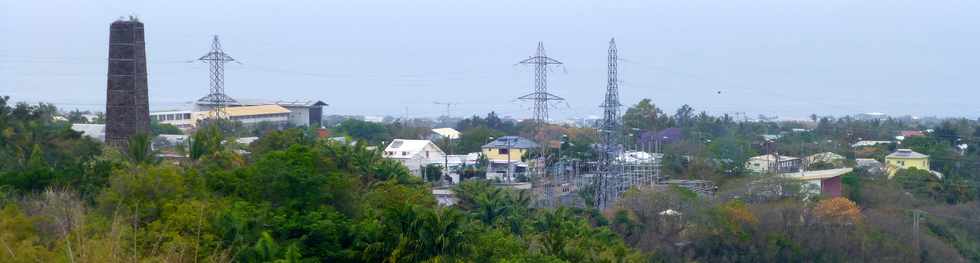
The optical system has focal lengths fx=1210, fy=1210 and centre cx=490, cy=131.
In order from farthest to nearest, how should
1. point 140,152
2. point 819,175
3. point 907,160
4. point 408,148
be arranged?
point 408,148 < point 907,160 < point 819,175 < point 140,152

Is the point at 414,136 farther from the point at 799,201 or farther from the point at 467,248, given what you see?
the point at 467,248

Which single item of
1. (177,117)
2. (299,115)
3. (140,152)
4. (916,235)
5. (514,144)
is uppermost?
(299,115)

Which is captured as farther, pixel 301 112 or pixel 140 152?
pixel 301 112

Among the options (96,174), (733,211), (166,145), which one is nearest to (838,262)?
(733,211)

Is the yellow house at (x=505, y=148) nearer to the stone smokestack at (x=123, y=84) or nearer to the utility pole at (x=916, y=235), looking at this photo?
the stone smokestack at (x=123, y=84)

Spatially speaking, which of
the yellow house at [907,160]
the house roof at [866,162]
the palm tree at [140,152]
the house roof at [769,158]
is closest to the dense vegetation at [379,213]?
the palm tree at [140,152]

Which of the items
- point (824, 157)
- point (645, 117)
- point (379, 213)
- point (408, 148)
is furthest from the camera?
point (645, 117)

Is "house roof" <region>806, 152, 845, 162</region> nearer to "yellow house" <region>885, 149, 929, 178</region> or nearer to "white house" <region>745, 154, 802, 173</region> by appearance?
"white house" <region>745, 154, 802, 173</region>

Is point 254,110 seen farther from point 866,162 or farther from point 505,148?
point 866,162

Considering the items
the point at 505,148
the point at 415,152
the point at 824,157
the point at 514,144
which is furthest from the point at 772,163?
the point at 415,152
